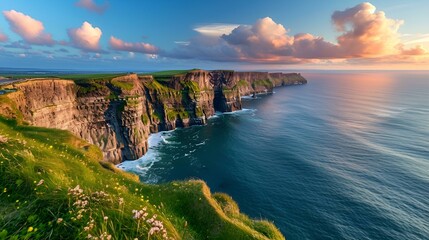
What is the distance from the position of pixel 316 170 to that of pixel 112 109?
71460mm

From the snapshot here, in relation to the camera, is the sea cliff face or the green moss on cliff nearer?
the sea cliff face

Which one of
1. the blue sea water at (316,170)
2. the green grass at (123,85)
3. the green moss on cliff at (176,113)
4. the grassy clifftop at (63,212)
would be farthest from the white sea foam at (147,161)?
the grassy clifftop at (63,212)

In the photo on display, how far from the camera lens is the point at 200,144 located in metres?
93.8

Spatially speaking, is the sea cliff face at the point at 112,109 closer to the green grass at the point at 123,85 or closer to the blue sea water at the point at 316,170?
the green grass at the point at 123,85

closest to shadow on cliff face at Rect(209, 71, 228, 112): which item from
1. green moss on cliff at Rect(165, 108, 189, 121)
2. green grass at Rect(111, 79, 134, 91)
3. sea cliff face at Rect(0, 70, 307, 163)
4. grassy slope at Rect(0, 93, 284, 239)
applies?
sea cliff face at Rect(0, 70, 307, 163)

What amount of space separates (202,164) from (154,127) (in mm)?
44783

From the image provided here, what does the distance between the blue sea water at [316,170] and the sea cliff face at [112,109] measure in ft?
24.0

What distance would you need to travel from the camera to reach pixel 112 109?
81.3 meters

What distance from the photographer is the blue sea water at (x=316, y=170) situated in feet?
151

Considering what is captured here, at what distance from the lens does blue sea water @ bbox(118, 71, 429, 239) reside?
151ft

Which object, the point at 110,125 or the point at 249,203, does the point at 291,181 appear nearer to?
the point at 249,203

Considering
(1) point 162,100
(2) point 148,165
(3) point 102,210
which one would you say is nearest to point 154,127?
(1) point 162,100

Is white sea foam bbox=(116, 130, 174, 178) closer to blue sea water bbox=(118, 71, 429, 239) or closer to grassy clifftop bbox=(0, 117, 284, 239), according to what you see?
blue sea water bbox=(118, 71, 429, 239)

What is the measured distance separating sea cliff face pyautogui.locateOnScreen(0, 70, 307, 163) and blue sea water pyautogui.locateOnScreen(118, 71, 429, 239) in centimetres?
730
